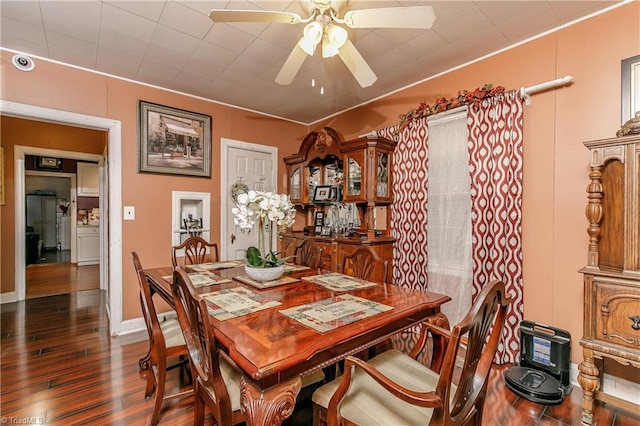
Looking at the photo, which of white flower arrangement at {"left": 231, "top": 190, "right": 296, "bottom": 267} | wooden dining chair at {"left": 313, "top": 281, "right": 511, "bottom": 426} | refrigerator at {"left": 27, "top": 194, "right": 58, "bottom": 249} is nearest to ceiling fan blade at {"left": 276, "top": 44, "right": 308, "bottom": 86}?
white flower arrangement at {"left": 231, "top": 190, "right": 296, "bottom": 267}

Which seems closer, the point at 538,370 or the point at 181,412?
the point at 181,412

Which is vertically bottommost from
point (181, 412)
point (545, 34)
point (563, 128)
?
point (181, 412)

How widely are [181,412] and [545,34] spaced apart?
12.3ft

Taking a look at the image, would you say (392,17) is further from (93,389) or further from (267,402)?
(93,389)

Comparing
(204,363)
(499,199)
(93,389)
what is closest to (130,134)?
(93,389)

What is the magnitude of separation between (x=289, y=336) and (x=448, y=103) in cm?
256

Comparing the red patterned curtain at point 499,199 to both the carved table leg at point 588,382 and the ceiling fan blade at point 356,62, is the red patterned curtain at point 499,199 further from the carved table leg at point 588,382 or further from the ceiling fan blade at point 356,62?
the ceiling fan blade at point 356,62

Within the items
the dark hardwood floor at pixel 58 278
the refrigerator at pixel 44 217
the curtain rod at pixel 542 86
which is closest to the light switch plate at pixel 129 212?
the dark hardwood floor at pixel 58 278

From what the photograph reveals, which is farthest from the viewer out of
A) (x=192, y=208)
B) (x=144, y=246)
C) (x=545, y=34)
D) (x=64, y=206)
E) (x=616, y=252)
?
(x=64, y=206)

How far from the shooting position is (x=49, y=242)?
360 inches

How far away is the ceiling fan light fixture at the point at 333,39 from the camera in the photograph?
1696mm

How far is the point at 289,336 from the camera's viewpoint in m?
1.16

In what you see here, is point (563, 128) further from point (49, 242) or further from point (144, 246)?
point (49, 242)

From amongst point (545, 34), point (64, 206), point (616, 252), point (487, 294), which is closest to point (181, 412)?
point (487, 294)
